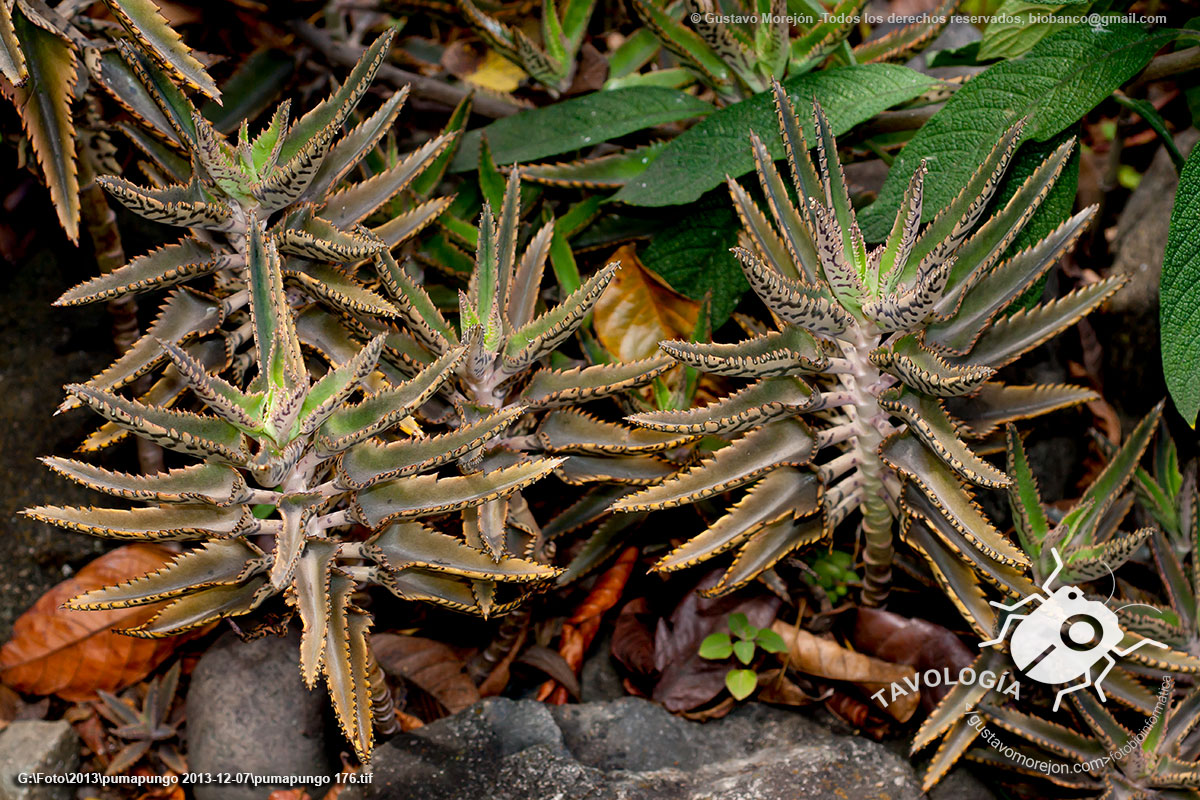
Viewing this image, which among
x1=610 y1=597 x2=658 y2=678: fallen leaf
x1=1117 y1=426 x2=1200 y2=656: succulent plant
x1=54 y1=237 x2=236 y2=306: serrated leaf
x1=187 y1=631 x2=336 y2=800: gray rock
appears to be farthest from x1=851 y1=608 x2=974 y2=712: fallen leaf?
x1=54 y1=237 x2=236 y2=306: serrated leaf

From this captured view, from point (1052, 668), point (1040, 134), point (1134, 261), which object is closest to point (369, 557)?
point (1052, 668)

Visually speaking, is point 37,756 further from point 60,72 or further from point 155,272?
point 60,72

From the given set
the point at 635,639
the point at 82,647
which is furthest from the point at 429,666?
the point at 82,647

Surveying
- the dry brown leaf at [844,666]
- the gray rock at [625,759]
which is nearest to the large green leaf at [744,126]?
the dry brown leaf at [844,666]

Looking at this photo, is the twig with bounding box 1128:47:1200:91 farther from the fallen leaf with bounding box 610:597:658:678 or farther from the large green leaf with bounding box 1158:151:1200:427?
the fallen leaf with bounding box 610:597:658:678

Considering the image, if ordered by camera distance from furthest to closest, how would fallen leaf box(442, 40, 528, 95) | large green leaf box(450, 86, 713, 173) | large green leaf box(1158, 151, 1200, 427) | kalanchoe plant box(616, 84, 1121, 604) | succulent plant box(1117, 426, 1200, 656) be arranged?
1. fallen leaf box(442, 40, 528, 95)
2. large green leaf box(450, 86, 713, 173)
3. succulent plant box(1117, 426, 1200, 656)
4. large green leaf box(1158, 151, 1200, 427)
5. kalanchoe plant box(616, 84, 1121, 604)

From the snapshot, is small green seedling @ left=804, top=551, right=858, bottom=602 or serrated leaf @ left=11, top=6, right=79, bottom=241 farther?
small green seedling @ left=804, top=551, right=858, bottom=602

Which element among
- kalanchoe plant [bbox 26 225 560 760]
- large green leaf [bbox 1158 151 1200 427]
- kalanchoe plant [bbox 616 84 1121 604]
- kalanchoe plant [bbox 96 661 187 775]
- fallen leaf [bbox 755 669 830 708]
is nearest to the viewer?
kalanchoe plant [bbox 26 225 560 760]
